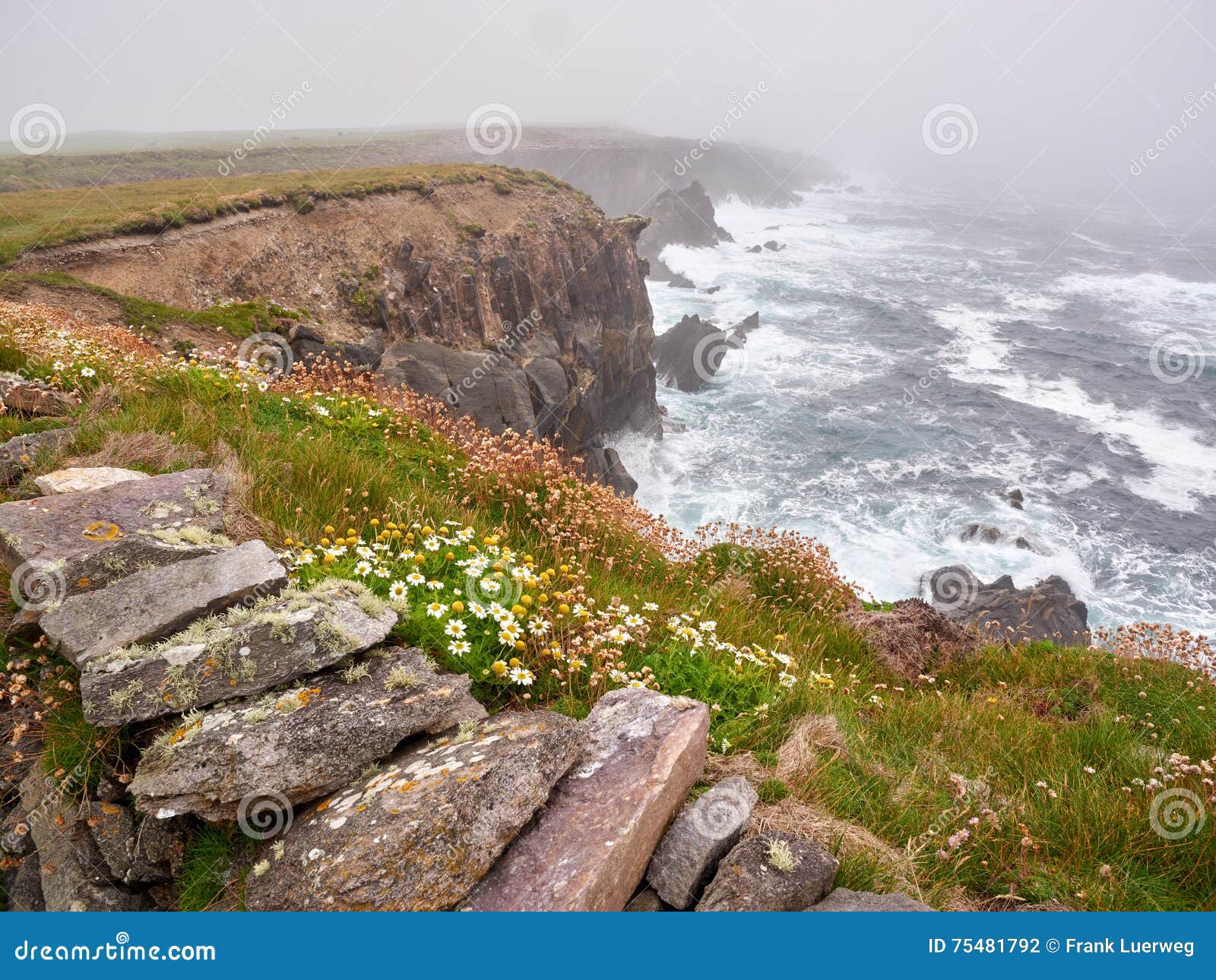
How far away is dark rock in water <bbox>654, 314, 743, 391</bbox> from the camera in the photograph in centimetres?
4553

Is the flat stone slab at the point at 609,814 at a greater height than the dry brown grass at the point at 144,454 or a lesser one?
lesser

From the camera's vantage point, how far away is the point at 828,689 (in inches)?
217

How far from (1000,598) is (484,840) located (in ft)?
72.0

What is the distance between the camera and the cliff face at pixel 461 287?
23375mm

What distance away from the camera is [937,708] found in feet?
19.0

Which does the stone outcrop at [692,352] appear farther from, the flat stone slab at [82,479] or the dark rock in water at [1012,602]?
the flat stone slab at [82,479]

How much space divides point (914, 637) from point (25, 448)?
9027 mm

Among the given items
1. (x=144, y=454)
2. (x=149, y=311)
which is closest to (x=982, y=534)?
(x=144, y=454)

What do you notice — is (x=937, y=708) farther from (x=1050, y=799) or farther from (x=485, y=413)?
(x=485, y=413)

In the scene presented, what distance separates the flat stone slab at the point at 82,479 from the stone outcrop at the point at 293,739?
2.79m

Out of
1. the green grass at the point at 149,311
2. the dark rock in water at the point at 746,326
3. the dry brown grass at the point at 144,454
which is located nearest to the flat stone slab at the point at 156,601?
the dry brown grass at the point at 144,454

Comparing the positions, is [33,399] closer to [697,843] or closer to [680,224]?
[697,843]

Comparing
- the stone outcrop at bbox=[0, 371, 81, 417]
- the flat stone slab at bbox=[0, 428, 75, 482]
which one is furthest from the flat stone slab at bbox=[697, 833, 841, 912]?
the stone outcrop at bbox=[0, 371, 81, 417]

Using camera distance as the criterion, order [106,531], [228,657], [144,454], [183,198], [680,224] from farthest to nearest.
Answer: [680,224]
[183,198]
[144,454]
[106,531]
[228,657]
